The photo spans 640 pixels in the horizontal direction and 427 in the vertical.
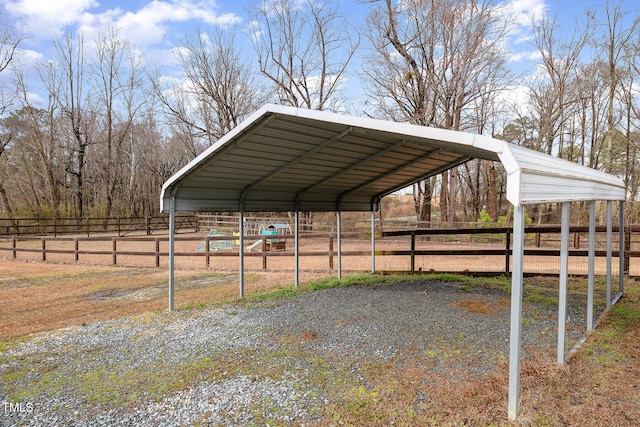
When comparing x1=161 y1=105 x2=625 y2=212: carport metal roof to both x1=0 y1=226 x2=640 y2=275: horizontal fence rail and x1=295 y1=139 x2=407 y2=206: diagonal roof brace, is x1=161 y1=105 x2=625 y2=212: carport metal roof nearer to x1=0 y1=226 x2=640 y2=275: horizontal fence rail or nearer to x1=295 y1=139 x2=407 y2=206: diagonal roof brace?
x1=295 y1=139 x2=407 y2=206: diagonal roof brace

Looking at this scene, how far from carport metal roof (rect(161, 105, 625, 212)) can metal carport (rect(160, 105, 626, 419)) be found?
0.05ft

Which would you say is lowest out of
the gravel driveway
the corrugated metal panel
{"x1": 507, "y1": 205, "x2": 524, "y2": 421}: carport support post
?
the gravel driveway

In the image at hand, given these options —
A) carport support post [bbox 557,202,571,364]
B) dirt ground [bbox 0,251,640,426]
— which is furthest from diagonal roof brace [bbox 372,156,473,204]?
carport support post [bbox 557,202,571,364]

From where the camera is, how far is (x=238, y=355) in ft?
14.1

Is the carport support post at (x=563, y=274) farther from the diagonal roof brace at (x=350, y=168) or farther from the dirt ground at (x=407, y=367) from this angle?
the diagonal roof brace at (x=350, y=168)

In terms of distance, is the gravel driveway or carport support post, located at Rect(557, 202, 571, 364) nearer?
the gravel driveway

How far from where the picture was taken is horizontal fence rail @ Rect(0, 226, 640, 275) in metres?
9.04

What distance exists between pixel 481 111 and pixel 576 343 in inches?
Answer: 835

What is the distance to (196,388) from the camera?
3.51 m

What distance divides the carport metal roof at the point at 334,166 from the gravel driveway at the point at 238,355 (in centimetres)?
192

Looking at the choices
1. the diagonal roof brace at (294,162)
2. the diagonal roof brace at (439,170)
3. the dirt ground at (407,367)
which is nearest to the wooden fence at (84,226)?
the dirt ground at (407,367)

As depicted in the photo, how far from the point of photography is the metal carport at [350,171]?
2969 mm

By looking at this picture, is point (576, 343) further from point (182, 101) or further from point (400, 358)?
point (182, 101)

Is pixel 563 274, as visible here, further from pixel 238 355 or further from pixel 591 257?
pixel 238 355
